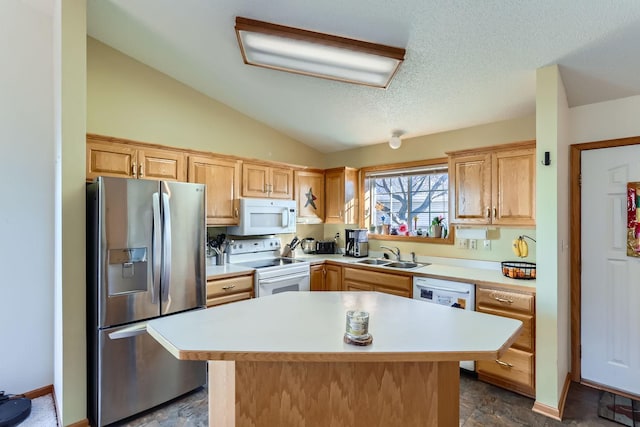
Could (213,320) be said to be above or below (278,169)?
below

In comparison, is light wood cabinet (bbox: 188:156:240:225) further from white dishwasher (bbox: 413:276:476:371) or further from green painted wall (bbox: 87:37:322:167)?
white dishwasher (bbox: 413:276:476:371)

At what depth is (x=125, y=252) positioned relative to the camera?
2.18m

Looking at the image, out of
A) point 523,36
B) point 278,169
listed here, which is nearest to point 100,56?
point 278,169

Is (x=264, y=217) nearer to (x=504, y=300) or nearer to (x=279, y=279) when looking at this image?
(x=279, y=279)

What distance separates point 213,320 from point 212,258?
203 cm

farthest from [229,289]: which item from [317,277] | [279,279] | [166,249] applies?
[317,277]

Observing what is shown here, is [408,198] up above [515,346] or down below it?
above

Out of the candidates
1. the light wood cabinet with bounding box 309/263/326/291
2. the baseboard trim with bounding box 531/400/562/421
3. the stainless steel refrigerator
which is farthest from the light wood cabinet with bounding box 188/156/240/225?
the baseboard trim with bounding box 531/400/562/421

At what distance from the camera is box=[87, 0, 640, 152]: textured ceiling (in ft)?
6.00

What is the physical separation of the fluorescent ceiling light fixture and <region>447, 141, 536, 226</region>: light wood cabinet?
3.97 ft

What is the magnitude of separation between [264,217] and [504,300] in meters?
2.46

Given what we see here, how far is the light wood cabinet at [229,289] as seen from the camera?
112 inches

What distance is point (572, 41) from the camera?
1.93m

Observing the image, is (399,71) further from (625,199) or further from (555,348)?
(555,348)
